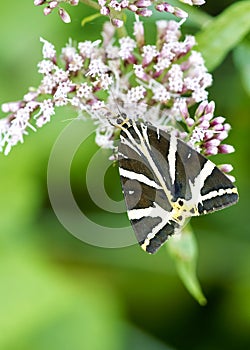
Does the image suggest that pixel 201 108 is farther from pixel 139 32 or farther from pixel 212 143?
pixel 139 32

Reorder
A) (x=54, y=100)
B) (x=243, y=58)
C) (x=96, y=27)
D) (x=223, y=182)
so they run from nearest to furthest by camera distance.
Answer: (x=223, y=182) → (x=54, y=100) → (x=243, y=58) → (x=96, y=27)

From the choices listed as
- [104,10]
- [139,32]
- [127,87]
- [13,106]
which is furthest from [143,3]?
[13,106]

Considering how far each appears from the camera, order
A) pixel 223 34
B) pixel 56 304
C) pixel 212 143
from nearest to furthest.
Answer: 1. pixel 212 143
2. pixel 223 34
3. pixel 56 304

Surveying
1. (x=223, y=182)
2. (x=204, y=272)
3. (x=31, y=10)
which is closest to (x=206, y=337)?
(x=204, y=272)

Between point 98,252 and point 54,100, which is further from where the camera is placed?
point 98,252

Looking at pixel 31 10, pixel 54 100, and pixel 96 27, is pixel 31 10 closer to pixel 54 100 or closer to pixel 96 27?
pixel 96 27

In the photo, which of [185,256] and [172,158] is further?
[185,256]

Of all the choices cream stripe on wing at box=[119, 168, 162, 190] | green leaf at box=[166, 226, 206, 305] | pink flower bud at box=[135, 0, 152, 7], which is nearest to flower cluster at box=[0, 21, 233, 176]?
pink flower bud at box=[135, 0, 152, 7]
